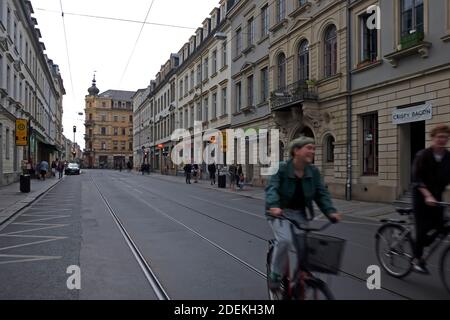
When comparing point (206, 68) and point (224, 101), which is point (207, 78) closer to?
point (206, 68)

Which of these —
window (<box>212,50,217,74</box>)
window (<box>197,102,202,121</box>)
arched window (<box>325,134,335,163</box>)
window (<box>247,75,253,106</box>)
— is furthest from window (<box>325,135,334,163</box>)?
window (<box>197,102,202,121</box>)

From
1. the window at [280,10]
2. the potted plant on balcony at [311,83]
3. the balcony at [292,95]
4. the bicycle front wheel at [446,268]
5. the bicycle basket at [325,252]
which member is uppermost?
the window at [280,10]

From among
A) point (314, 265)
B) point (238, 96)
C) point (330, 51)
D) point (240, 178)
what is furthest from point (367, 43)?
point (314, 265)

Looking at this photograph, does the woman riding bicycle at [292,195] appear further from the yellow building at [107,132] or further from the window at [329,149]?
the yellow building at [107,132]

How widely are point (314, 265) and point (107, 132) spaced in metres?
118

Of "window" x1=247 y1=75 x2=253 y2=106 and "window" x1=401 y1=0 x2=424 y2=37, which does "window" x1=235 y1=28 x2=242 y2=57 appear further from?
"window" x1=401 y1=0 x2=424 y2=37

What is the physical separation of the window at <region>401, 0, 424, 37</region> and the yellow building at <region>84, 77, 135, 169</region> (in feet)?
342

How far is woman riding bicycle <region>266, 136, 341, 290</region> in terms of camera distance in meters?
4.64

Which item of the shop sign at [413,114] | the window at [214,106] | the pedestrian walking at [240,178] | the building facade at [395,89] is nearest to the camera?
the building facade at [395,89]

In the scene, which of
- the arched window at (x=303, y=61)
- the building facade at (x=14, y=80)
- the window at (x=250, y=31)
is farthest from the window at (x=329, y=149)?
the building facade at (x=14, y=80)

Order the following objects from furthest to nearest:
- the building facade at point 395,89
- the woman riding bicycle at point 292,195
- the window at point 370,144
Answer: the window at point 370,144, the building facade at point 395,89, the woman riding bicycle at point 292,195

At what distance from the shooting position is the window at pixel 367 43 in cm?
1912

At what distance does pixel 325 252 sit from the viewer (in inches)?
163

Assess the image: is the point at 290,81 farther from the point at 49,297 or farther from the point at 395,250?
the point at 49,297
